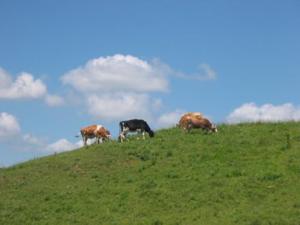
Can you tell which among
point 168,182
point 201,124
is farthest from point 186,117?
point 168,182

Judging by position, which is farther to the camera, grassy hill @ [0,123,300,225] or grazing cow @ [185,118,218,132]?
grazing cow @ [185,118,218,132]

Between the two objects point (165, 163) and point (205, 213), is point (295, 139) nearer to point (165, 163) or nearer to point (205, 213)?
point (165, 163)

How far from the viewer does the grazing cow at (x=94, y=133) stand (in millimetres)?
40375

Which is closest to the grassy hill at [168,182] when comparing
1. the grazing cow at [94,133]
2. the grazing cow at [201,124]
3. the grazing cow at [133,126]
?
the grazing cow at [201,124]

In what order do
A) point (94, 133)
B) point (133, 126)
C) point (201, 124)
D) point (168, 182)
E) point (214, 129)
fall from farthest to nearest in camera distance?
point (94, 133) < point (133, 126) < point (201, 124) < point (214, 129) < point (168, 182)

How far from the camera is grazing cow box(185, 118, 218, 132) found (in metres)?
37.7

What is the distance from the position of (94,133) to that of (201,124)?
676cm

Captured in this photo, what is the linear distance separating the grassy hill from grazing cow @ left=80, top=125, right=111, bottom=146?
4.17 metres

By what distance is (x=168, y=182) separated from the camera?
2852 cm

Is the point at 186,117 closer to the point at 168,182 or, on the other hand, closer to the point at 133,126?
the point at 133,126

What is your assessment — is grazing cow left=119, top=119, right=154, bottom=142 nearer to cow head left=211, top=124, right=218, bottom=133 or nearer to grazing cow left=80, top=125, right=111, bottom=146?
grazing cow left=80, top=125, right=111, bottom=146

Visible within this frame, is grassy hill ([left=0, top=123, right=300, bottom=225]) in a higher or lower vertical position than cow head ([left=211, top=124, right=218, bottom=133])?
lower

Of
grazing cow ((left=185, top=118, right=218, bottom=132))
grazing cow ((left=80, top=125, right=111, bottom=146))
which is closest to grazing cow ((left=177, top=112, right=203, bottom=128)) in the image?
grazing cow ((left=185, top=118, right=218, bottom=132))

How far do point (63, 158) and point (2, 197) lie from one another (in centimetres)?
540
